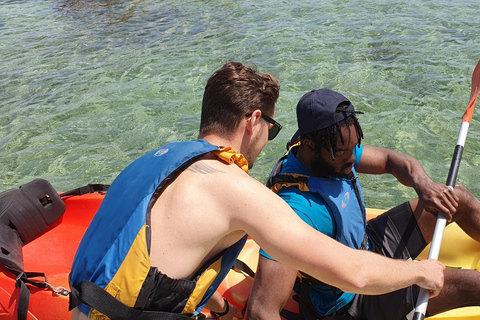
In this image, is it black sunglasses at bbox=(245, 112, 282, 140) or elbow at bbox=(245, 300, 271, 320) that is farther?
elbow at bbox=(245, 300, 271, 320)

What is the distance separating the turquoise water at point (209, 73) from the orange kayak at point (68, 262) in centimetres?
138

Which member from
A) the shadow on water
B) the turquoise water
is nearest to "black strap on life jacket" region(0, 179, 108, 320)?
the turquoise water

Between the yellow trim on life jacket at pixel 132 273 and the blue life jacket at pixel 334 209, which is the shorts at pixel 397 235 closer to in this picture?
the blue life jacket at pixel 334 209

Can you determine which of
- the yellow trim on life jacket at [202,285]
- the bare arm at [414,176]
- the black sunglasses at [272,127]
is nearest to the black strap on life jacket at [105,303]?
the yellow trim on life jacket at [202,285]

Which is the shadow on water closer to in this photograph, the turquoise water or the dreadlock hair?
the turquoise water

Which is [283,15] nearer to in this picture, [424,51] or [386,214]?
[424,51]

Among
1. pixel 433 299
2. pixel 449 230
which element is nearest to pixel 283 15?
pixel 449 230

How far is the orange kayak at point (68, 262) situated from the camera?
2.27m

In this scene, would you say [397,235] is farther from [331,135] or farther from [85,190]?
[85,190]

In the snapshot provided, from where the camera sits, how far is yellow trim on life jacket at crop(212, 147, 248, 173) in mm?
1635

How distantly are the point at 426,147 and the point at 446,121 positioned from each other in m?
0.58

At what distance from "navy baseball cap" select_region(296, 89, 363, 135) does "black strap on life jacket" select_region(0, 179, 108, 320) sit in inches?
50.5

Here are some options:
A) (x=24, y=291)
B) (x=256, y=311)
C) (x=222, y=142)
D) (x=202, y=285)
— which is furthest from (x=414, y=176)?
(x=24, y=291)

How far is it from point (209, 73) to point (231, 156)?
16.6 ft
